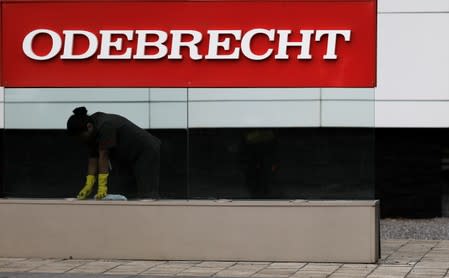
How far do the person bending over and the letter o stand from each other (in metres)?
0.74

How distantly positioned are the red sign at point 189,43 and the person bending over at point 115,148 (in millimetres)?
441

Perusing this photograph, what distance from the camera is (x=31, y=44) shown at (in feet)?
40.3

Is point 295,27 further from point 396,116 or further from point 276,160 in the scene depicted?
point 396,116

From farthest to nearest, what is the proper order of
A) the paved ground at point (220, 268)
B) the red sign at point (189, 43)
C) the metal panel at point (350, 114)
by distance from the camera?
the red sign at point (189, 43) < the metal panel at point (350, 114) < the paved ground at point (220, 268)

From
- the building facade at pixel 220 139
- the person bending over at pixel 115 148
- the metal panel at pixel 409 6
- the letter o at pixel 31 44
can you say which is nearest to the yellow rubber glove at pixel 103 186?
the person bending over at pixel 115 148

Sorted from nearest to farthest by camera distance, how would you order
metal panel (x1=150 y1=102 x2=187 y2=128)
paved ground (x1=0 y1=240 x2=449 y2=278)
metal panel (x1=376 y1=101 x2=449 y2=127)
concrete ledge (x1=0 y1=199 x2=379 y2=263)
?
paved ground (x1=0 y1=240 x2=449 y2=278) < concrete ledge (x1=0 y1=199 x2=379 y2=263) < metal panel (x1=150 y1=102 x2=187 y2=128) < metal panel (x1=376 y1=101 x2=449 y2=127)

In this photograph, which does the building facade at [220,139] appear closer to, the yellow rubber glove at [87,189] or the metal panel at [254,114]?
the metal panel at [254,114]

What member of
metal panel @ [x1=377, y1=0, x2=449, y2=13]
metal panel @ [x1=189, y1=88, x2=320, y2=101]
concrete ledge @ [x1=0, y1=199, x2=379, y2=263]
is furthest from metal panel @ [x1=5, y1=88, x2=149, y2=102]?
metal panel @ [x1=377, y1=0, x2=449, y2=13]

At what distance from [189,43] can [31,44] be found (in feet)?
6.38

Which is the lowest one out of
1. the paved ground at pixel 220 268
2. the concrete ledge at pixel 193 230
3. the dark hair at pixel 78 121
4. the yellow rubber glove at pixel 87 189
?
the paved ground at pixel 220 268

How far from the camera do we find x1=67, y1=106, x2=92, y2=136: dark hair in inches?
479

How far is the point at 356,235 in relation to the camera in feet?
37.9

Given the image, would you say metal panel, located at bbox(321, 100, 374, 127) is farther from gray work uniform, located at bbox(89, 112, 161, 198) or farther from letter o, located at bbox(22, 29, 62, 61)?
letter o, located at bbox(22, 29, 62, 61)

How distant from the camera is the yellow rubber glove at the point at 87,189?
40.1ft
